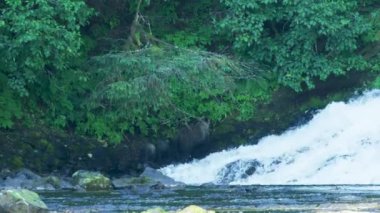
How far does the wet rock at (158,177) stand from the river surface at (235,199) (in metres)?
1.24

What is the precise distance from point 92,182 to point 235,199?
409cm

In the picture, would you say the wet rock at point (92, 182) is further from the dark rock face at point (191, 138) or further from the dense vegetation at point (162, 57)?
the dark rock face at point (191, 138)

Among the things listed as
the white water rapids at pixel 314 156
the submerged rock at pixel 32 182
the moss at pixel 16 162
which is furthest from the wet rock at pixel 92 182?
the white water rapids at pixel 314 156

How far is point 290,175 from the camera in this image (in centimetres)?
2358

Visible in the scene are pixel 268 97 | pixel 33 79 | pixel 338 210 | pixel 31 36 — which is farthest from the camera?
pixel 268 97

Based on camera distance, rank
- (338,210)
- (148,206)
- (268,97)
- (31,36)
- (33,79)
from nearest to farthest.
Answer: (338,210) → (148,206) → (31,36) → (33,79) → (268,97)

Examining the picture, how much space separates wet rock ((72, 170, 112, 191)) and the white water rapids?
285 cm

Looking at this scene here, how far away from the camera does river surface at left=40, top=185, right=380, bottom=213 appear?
670 inches

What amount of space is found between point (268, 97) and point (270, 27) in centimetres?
201

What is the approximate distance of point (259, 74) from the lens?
27.5 metres

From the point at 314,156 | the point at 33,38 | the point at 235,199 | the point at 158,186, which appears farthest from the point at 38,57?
the point at 235,199

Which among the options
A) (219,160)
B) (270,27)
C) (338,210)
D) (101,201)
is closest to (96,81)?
(219,160)

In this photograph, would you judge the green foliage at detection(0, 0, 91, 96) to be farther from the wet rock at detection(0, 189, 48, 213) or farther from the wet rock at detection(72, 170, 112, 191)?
the wet rock at detection(0, 189, 48, 213)

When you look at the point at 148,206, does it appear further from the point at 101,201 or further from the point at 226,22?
the point at 226,22
